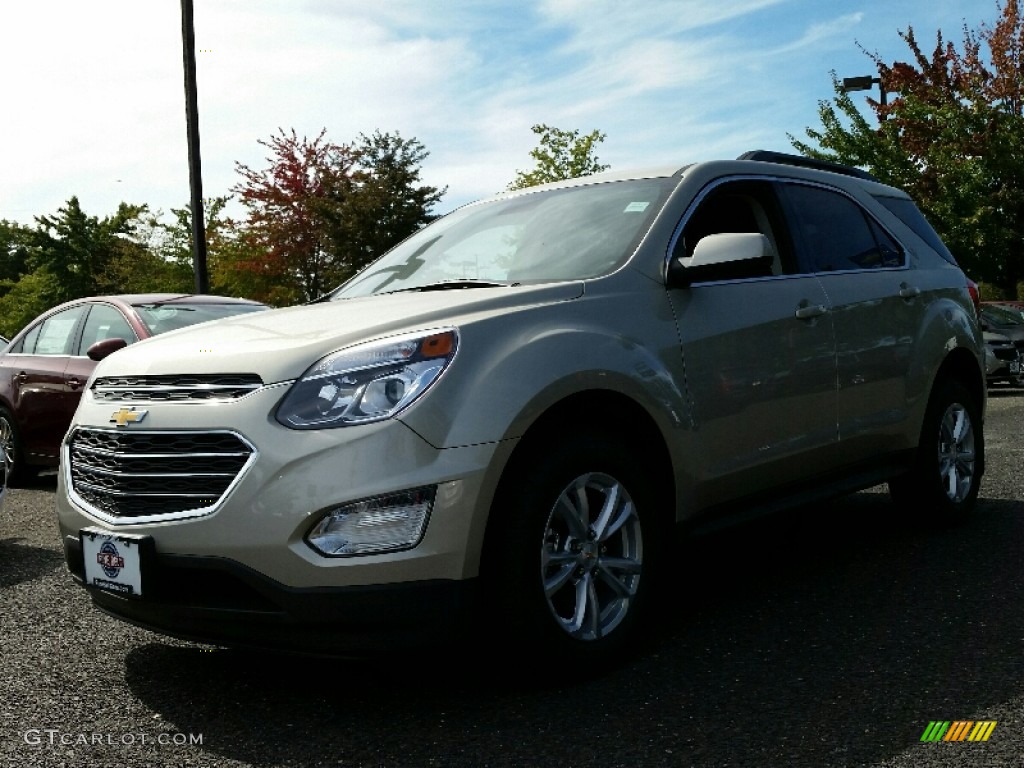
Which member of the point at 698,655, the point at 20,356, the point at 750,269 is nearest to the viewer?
the point at 698,655

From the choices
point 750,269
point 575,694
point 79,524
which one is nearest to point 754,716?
point 575,694

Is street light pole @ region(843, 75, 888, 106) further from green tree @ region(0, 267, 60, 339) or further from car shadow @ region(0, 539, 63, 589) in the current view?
green tree @ region(0, 267, 60, 339)

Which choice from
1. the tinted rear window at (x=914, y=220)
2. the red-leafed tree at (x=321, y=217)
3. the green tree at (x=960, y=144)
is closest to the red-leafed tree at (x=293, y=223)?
the red-leafed tree at (x=321, y=217)

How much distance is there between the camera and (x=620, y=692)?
3.46 m

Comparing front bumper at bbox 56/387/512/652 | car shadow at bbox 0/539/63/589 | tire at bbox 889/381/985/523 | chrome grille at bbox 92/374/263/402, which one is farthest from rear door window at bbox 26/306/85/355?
tire at bbox 889/381/985/523

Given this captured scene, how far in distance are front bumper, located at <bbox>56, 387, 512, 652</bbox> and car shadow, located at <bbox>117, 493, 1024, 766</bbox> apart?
30 cm

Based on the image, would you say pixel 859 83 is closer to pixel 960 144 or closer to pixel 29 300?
pixel 960 144

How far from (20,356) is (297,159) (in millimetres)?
28891

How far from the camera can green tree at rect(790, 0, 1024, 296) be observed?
84.1 ft

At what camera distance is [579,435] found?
3562 mm

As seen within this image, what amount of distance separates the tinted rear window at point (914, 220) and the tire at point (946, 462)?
76 cm

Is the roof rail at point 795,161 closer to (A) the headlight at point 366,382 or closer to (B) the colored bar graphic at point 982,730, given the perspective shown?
(A) the headlight at point 366,382

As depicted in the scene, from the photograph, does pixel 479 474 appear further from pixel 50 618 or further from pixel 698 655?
pixel 50 618

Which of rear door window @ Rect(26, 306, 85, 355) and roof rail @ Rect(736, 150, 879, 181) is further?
rear door window @ Rect(26, 306, 85, 355)
